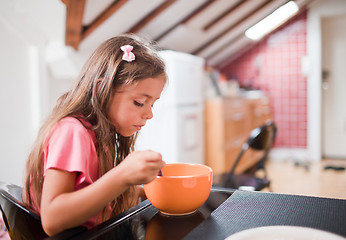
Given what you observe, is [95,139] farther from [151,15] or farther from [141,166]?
[151,15]

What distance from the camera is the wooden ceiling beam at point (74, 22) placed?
183 centimetres

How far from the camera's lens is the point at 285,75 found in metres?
4.47

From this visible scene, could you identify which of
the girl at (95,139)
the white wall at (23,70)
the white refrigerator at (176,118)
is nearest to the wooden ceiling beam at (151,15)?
the white refrigerator at (176,118)

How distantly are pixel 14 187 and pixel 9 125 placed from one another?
1607mm

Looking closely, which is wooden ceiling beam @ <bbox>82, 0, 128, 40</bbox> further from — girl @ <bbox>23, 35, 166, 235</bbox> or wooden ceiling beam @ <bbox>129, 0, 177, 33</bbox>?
girl @ <bbox>23, 35, 166, 235</bbox>

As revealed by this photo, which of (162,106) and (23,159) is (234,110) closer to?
(162,106)


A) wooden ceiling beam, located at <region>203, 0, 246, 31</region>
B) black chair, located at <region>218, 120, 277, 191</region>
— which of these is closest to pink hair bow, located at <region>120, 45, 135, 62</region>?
black chair, located at <region>218, 120, 277, 191</region>

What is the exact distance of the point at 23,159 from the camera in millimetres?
2303

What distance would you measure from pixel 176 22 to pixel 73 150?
100 inches

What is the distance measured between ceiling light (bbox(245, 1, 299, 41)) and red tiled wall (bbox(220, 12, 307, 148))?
74cm

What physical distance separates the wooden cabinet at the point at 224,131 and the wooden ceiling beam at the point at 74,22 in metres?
1.57

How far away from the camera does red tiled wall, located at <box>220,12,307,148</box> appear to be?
438cm

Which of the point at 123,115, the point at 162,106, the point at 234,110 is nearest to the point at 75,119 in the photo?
the point at 123,115

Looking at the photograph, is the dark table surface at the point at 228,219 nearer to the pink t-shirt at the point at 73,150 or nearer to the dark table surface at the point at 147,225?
the dark table surface at the point at 147,225
